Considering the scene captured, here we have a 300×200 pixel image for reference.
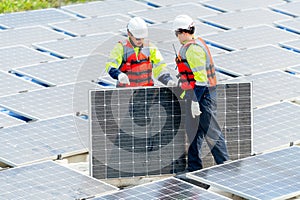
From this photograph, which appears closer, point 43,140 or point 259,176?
point 259,176

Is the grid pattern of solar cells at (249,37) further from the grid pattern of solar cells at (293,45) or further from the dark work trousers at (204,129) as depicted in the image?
the dark work trousers at (204,129)

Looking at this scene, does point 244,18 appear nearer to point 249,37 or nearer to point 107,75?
point 249,37

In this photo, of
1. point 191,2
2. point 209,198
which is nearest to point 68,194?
point 209,198

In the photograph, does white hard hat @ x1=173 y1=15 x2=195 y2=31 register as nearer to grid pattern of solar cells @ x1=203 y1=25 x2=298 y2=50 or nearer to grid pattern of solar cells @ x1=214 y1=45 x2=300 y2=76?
grid pattern of solar cells @ x1=214 y1=45 x2=300 y2=76

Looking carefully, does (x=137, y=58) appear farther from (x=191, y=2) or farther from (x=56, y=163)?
(x=191, y=2)

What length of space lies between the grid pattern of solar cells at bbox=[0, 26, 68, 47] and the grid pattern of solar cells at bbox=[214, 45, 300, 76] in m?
4.00

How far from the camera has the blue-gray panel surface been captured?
15.6 metres

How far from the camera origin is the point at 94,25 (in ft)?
77.9

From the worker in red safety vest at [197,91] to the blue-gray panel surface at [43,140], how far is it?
1.94m

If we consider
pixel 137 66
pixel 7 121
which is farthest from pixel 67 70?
pixel 137 66

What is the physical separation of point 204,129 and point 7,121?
382cm

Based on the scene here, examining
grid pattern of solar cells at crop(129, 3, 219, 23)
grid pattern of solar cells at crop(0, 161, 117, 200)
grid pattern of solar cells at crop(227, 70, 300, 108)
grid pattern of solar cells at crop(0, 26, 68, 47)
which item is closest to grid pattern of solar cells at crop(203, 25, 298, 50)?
grid pattern of solar cells at crop(129, 3, 219, 23)

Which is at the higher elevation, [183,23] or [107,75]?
[183,23]

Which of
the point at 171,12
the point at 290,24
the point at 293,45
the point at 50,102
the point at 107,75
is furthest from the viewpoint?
the point at 171,12
